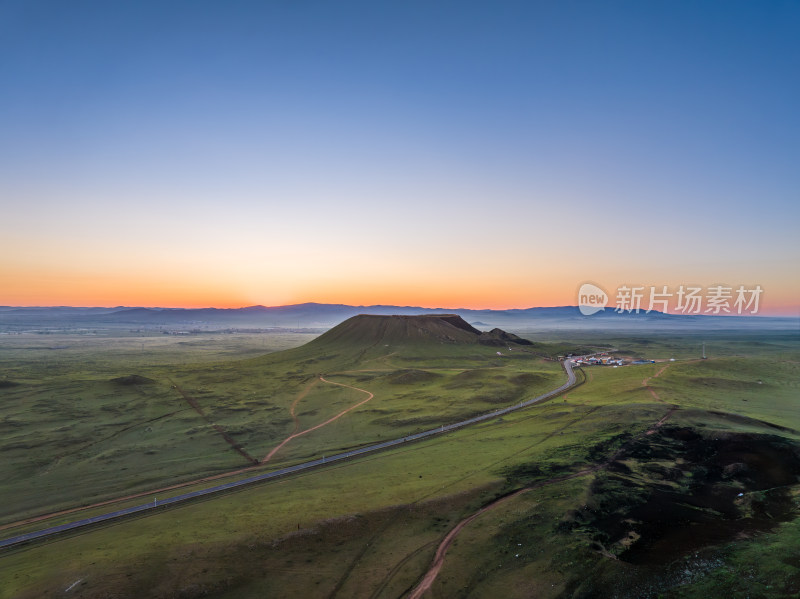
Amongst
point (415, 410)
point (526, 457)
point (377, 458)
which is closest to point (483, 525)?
point (526, 457)

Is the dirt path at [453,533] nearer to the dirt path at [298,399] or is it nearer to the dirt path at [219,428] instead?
the dirt path at [219,428]

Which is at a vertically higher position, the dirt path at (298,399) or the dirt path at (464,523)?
the dirt path at (464,523)

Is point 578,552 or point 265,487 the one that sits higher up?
point 578,552

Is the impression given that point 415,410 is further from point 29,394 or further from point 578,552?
point 29,394

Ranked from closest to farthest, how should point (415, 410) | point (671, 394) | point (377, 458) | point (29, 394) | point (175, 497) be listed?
point (175, 497) < point (377, 458) < point (671, 394) < point (415, 410) < point (29, 394)

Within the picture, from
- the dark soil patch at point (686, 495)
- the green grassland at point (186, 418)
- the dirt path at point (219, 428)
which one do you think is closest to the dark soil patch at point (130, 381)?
the green grassland at point (186, 418)

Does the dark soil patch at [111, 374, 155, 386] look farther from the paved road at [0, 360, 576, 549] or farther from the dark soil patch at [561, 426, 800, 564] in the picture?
the dark soil patch at [561, 426, 800, 564]
